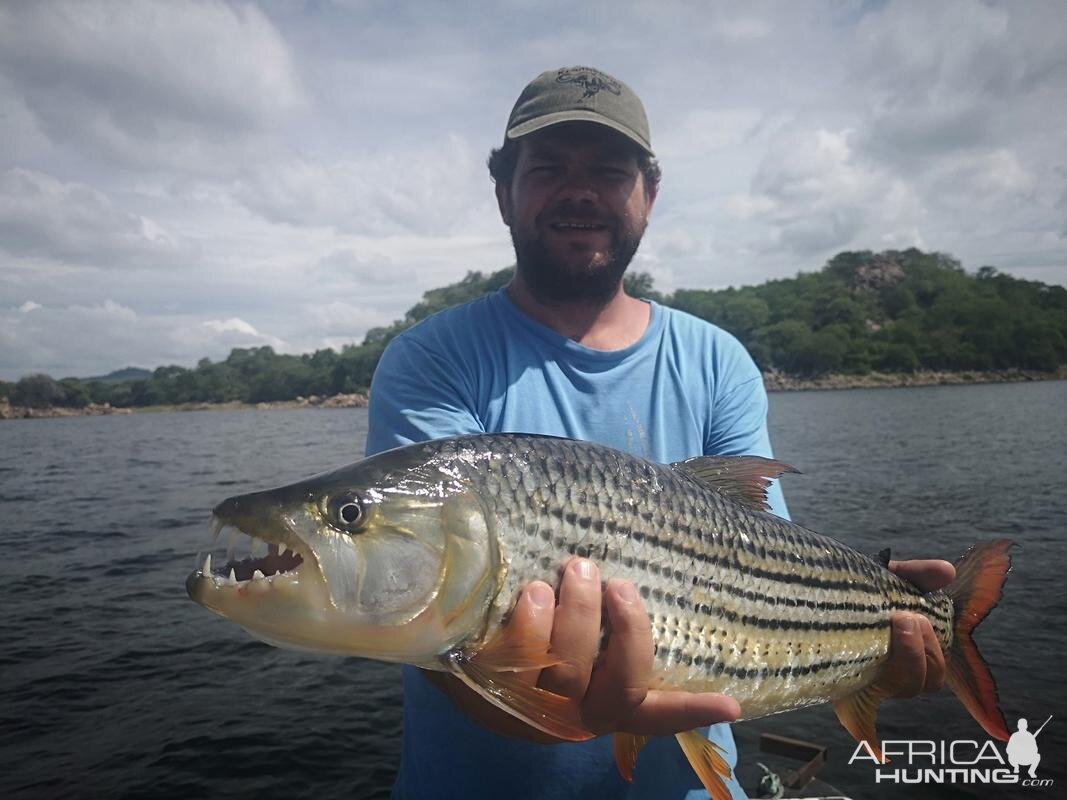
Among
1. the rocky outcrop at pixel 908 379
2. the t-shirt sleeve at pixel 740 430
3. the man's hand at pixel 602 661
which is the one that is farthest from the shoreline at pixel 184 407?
the man's hand at pixel 602 661

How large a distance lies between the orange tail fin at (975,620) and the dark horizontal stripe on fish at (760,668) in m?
0.57

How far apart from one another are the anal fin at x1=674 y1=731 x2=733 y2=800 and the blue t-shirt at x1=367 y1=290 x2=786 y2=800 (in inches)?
16.8

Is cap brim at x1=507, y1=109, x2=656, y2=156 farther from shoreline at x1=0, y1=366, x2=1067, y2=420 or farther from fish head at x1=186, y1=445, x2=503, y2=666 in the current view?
shoreline at x1=0, y1=366, x2=1067, y2=420

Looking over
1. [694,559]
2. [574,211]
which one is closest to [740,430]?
[694,559]

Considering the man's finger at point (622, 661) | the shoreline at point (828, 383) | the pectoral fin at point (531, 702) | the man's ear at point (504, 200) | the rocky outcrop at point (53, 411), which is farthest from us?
the rocky outcrop at point (53, 411)

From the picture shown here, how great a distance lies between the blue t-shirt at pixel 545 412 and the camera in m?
2.90

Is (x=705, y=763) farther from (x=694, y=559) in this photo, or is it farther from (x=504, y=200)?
(x=504, y=200)

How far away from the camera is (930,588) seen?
3428mm

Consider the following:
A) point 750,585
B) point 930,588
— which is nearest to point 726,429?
point 750,585

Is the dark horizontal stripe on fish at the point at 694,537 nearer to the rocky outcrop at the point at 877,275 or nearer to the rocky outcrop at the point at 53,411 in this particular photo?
the rocky outcrop at the point at 53,411

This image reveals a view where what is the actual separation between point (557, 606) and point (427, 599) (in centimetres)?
42

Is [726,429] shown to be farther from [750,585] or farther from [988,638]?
[988,638]

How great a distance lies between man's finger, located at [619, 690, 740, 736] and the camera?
95.3 inches

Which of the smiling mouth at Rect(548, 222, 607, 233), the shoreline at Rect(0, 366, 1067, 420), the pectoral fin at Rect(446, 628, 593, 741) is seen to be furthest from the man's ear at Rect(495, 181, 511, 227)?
the shoreline at Rect(0, 366, 1067, 420)
